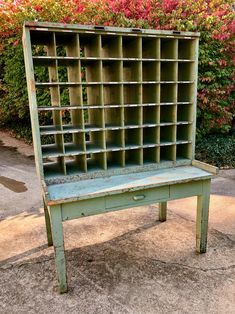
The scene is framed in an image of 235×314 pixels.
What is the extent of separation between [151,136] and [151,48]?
32.7 inches

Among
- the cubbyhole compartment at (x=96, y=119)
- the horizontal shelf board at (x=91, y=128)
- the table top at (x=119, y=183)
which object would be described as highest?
the cubbyhole compartment at (x=96, y=119)

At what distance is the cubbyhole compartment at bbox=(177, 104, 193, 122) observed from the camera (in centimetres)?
268

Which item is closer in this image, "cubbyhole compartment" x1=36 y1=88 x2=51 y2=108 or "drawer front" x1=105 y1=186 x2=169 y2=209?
"drawer front" x1=105 y1=186 x2=169 y2=209

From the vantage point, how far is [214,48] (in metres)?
5.33

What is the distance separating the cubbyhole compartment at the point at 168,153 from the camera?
2.72 meters

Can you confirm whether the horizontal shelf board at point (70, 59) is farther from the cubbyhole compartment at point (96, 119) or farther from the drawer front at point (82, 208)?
the drawer front at point (82, 208)

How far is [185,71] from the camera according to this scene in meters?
2.70

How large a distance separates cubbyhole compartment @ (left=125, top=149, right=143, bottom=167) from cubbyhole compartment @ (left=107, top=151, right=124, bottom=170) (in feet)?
0.25

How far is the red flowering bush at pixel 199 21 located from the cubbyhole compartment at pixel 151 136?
3074 millimetres

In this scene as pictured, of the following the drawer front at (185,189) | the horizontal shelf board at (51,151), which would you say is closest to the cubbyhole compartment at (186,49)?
the drawer front at (185,189)

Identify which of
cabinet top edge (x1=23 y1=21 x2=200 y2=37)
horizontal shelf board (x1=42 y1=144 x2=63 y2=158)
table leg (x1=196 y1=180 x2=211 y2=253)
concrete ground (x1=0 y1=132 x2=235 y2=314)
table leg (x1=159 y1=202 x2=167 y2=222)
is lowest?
concrete ground (x1=0 y1=132 x2=235 y2=314)

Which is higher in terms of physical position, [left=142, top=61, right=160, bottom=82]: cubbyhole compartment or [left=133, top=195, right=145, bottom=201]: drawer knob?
[left=142, top=61, right=160, bottom=82]: cubbyhole compartment

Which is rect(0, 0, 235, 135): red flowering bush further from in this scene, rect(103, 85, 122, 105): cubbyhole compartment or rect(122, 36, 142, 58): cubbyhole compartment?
rect(103, 85, 122, 105): cubbyhole compartment

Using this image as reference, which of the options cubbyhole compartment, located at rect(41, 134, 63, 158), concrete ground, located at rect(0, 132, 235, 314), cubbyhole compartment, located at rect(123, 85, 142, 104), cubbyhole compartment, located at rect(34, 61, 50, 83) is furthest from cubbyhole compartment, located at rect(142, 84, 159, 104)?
cubbyhole compartment, located at rect(34, 61, 50, 83)
